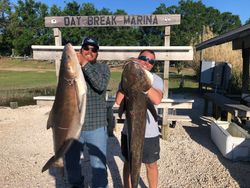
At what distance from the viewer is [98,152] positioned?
397 centimetres

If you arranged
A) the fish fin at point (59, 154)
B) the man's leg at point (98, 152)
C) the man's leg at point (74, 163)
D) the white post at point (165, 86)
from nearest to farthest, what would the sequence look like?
the fish fin at point (59, 154) → the man's leg at point (98, 152) → the man's leg at point (74, 163) → the white post at point (165, 86)

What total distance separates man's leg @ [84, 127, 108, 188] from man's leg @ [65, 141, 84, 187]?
0.17 m

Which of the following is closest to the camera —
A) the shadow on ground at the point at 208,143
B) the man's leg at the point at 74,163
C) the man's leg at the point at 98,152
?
the man's leg at the point at 98,152

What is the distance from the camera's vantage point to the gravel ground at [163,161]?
17.3ft

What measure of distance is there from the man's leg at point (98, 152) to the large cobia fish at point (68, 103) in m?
1.10

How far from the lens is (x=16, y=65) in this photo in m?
47.0

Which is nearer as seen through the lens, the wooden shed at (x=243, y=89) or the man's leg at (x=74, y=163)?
the man's leg at (x=74, y=163)

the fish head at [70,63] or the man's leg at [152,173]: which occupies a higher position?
the fish head at [70,63]

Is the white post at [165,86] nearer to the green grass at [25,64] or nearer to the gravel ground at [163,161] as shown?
the gravel ground at [163,161]

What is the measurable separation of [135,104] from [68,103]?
779 millimetres

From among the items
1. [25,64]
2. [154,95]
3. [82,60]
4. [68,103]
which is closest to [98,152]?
[154,95]

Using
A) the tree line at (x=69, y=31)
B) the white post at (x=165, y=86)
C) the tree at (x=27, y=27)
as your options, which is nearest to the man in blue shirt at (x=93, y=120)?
the white post at (x=165, y=86)

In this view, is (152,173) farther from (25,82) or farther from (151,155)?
(25,82)

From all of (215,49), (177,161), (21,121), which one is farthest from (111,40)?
(177,161)
